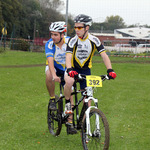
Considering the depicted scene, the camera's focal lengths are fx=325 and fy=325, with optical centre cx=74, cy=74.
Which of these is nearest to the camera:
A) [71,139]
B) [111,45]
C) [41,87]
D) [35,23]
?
[71,139]

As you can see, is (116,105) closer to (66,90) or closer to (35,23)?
(66,90)

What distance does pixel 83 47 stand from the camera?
18.5ft

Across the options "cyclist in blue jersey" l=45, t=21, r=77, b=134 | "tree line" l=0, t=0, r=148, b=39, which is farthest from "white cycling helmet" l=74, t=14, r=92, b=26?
"tree line" l=0, t=0, r=148, b=39

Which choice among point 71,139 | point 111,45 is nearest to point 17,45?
point 111,45

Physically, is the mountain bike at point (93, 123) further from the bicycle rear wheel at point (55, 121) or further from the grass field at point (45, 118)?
the bicycle rear wheel at point (55, 121)

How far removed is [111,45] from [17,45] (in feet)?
49.8

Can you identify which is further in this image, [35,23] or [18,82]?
[35,23]

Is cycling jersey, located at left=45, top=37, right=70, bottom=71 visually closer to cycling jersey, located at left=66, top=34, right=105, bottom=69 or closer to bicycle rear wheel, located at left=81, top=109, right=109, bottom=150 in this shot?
cycling jersey, located at left=66, top=34, right=105, bottom=69

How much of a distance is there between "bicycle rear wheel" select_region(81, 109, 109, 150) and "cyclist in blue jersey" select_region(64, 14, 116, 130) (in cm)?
87

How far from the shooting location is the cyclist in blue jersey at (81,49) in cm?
546

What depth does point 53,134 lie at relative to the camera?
21.5 ft

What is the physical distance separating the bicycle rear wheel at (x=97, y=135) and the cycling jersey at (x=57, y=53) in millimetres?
1726

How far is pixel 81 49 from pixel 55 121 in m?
1.72

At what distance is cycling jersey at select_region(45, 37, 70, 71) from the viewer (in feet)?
20.4
